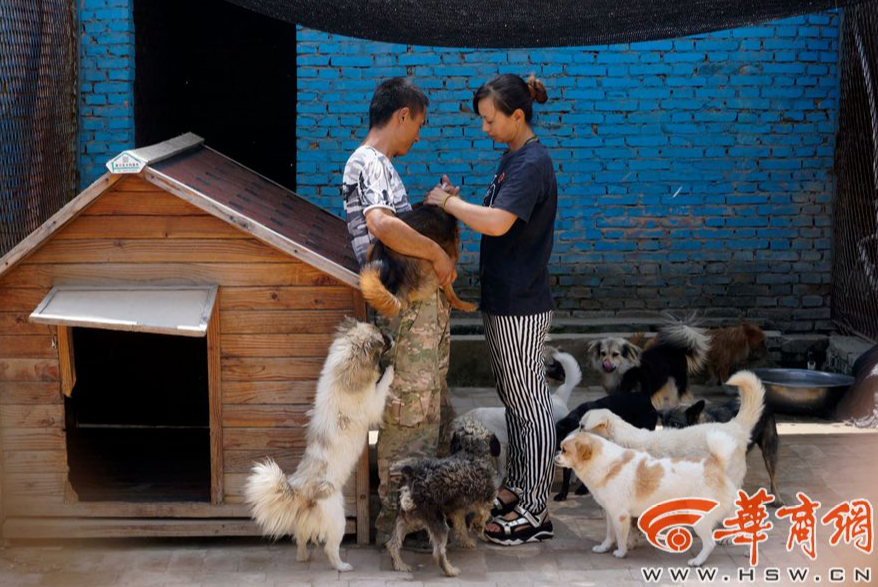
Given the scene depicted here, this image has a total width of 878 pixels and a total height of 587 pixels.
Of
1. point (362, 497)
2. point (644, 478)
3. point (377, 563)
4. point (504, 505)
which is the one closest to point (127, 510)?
point (362, 497)

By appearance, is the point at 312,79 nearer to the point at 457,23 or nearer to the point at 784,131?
the point at 457,23

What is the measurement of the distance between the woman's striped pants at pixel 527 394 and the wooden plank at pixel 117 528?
1.40 meters

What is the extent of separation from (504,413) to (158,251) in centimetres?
210

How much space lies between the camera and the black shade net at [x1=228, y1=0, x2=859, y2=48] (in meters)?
5.31

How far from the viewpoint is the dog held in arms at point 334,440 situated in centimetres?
452

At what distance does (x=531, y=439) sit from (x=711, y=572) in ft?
3.48

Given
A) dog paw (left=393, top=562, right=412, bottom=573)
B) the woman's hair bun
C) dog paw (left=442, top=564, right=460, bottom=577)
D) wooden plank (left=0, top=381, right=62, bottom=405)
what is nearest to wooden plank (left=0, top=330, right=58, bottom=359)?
wooden plank (left=0, top=381, right=62, bottom=405)

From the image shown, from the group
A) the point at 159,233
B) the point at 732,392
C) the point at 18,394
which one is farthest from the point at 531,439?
the point at 732,392

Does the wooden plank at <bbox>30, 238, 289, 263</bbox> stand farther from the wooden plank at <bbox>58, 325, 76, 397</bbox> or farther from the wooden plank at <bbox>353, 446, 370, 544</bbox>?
the wooden plank at <bbox>353, 446, 370, 544</bbox>

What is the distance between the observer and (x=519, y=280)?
4.88 meters

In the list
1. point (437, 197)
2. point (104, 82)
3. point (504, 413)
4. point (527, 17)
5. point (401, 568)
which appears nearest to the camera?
point (401, 568)

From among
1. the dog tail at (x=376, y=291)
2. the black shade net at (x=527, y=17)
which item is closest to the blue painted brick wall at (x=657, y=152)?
the black shade net at (x=527, y=17)

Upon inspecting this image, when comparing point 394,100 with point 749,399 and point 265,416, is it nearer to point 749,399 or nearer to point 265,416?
point 265,416

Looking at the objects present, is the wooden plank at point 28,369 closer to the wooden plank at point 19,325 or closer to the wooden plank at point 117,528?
the wooden plank at point 19,325
